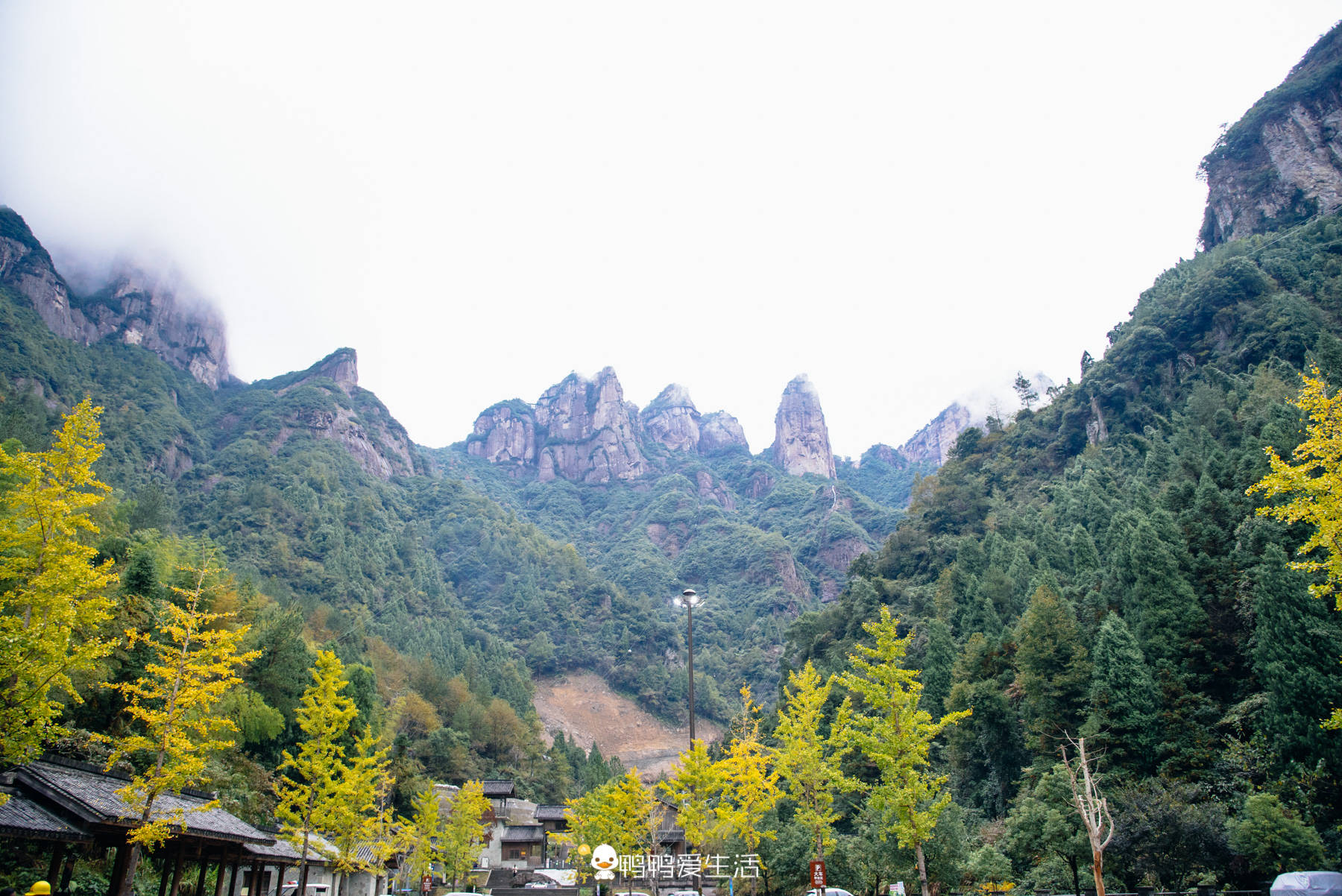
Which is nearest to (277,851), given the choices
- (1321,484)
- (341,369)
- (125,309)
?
(1321,484)

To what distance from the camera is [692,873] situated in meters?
27.1

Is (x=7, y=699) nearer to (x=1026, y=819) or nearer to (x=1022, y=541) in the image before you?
(x=1026, y=819)

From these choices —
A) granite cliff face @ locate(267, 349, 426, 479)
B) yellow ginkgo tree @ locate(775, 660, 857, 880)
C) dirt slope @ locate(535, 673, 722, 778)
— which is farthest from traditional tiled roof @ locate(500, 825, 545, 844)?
granite cliff face @ locate(267, 349, 426, 479)

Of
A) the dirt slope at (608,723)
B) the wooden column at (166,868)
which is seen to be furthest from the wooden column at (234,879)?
the dirt slope at (608,723)

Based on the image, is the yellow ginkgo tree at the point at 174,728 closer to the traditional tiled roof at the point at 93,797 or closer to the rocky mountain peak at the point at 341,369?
the traditional tiled roof at the point at 93,797

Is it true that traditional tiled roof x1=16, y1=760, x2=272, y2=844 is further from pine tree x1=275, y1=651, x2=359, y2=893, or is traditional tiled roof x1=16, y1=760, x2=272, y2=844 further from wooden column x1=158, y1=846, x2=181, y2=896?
pine tree x1=275, y1=651, x2=359, y2=893

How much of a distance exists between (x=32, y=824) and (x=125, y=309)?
17214 centimetres

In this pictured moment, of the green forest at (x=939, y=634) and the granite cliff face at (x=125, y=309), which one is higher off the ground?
the granite cliff face at (x=125, y=309)

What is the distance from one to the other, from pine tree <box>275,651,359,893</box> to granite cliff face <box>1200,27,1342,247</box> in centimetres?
10299

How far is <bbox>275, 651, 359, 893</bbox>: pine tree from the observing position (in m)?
A: 23.1

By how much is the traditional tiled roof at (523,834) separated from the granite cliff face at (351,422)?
361ft

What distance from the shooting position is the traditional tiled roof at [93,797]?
13461mm

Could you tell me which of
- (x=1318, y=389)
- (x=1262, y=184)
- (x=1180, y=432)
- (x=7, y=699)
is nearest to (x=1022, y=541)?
(x=1180, y=432)

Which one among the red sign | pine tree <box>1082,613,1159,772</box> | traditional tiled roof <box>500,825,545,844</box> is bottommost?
traditional tiled roof <box>500,825,545,844</box>
